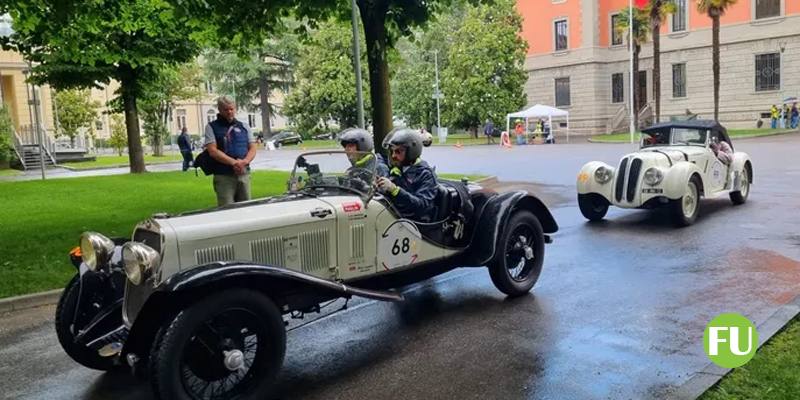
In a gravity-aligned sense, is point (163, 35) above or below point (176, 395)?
above

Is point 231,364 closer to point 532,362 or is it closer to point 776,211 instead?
point 532,362

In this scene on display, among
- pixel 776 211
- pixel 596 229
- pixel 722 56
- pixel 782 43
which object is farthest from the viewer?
pixel 722 56

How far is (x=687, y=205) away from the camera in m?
10.6

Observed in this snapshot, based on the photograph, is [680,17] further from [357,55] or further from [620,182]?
[357,55]

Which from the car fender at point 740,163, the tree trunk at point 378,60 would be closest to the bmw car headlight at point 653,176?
the car fender at point 740,163

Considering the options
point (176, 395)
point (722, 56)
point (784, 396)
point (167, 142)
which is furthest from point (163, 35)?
point (167, 142)

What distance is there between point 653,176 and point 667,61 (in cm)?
4208

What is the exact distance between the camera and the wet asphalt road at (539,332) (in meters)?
4.66

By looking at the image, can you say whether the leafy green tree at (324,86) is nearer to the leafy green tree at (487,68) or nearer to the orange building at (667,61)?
the leafy green tree at (487,68)

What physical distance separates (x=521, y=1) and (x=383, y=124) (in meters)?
47.1

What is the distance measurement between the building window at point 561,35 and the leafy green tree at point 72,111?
35391 millimetres

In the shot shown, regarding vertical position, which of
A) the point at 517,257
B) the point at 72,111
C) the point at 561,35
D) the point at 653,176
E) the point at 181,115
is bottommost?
the point at 517,257

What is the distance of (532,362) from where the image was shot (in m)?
4.97

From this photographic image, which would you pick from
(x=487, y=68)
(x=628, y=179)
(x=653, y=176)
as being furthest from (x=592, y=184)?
(x=487, y=68)
